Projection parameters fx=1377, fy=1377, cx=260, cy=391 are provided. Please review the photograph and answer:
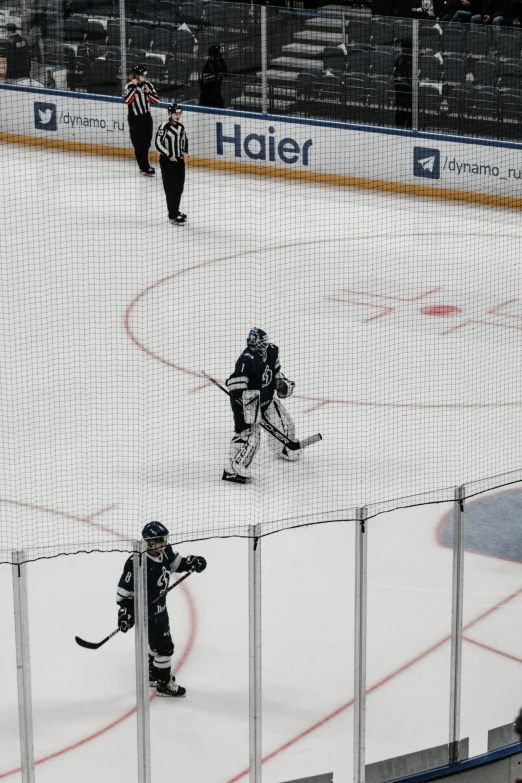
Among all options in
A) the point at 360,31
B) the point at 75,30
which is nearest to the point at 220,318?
the point at 360,31

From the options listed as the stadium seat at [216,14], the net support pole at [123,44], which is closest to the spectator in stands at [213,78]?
the stadium seat at [216,14]

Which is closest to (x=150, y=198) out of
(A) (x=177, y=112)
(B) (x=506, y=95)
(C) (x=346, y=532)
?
(A) (x=177, y=112)

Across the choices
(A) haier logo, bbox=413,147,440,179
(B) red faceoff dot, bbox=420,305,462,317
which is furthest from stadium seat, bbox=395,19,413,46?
(B) red faceoff dot, bbox=420,305,462,317

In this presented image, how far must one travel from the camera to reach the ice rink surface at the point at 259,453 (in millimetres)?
5695

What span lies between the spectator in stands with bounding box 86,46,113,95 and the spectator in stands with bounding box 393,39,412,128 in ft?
11.4

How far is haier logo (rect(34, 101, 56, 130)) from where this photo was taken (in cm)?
1636

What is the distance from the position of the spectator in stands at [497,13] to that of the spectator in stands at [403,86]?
116 cm

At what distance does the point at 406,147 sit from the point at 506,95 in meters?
1.21

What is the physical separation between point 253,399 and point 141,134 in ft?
24.7

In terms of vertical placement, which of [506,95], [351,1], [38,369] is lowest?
[38,369]

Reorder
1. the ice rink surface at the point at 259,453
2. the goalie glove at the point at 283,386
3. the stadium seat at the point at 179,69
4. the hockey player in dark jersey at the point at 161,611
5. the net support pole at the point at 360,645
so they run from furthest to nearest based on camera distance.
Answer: the stadium seat at the point at 179,69 → the goalie glove at the point at 283,386 → the hockey player in dark jersey at the point at 161,611 → the ice rink surface at the point at 259,453 → the net support pole at the point at 360,645

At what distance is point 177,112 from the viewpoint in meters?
13.5

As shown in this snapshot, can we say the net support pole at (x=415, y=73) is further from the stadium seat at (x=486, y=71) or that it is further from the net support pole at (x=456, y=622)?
the net support pole at (x=456, y=622)

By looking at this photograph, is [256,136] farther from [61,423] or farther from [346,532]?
[346,532]
